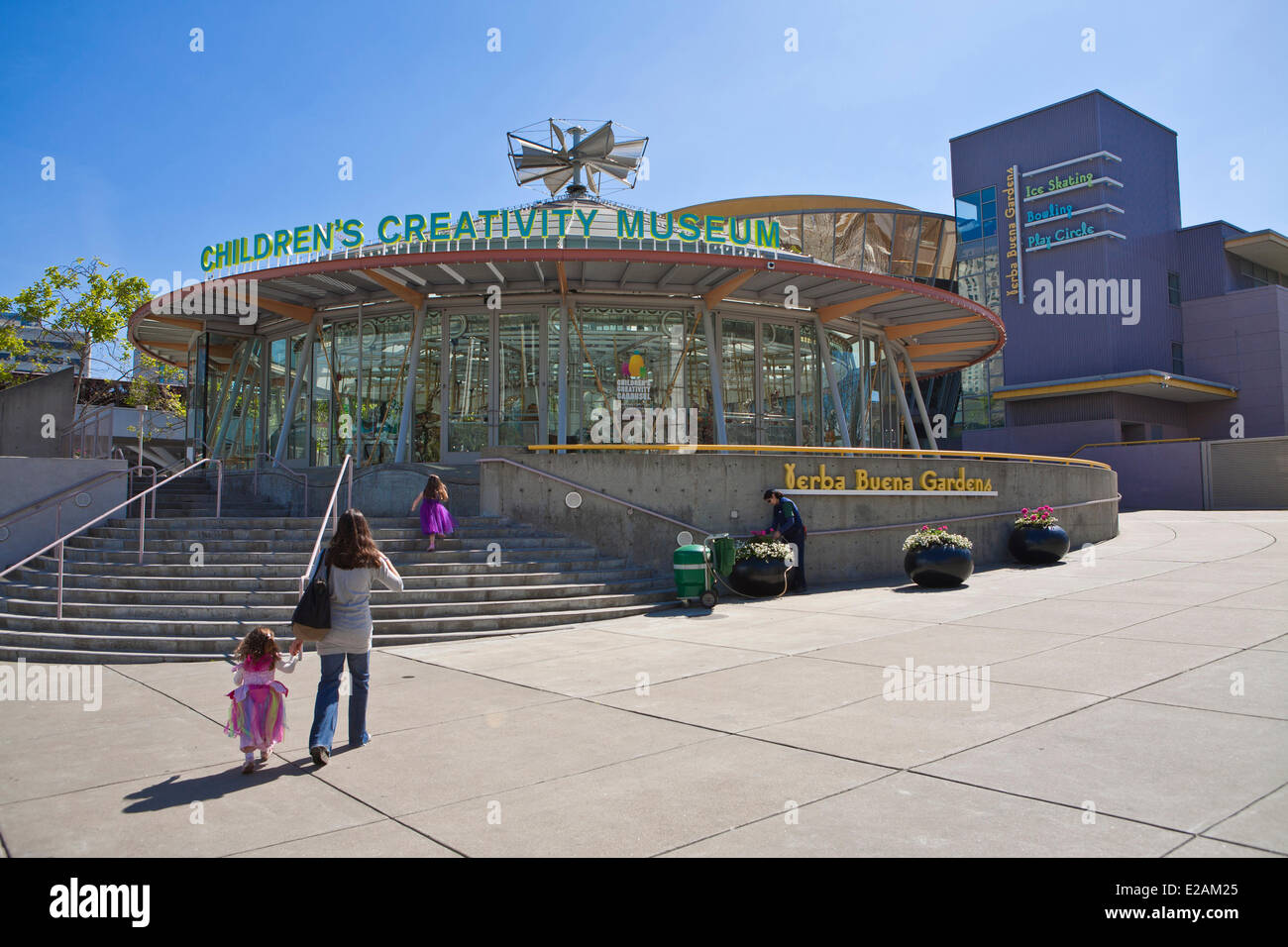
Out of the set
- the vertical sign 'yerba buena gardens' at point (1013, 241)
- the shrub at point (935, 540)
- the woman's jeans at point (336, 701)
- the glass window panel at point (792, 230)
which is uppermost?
the vertical sign 'yerba buena gardens' at point (1013, 241)

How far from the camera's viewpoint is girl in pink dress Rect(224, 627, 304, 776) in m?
5.91

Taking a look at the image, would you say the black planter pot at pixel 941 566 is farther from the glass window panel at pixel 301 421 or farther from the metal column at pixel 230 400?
the metal column at pixel 230 400

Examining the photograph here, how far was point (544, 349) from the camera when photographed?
20125 millimetres

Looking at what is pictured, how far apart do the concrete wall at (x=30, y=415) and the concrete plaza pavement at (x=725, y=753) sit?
34.9 ft

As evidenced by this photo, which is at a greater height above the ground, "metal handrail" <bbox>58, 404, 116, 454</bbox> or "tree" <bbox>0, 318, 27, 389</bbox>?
"tree" <bbox>0, 318, 27, 389</bbox>

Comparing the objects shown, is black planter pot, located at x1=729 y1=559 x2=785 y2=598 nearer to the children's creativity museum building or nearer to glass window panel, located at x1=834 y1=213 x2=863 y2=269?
the children's creativity museum building

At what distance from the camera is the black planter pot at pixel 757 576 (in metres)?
14.2

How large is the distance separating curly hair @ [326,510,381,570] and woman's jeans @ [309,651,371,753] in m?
0.63

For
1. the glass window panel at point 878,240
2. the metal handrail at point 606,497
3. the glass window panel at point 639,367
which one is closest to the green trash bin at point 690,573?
the metal handrail at point 606,497

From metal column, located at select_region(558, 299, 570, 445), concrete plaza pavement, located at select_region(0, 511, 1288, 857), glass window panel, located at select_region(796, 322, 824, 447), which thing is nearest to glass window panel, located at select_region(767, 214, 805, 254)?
glass window panel, located at select_region(796, 322, 824, 447)

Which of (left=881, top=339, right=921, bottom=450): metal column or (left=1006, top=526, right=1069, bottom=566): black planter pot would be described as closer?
(left=1006, top=526, right=1069, bottom=566): black planter pot

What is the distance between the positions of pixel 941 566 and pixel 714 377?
7604 millimetres

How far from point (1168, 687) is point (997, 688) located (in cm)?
124
